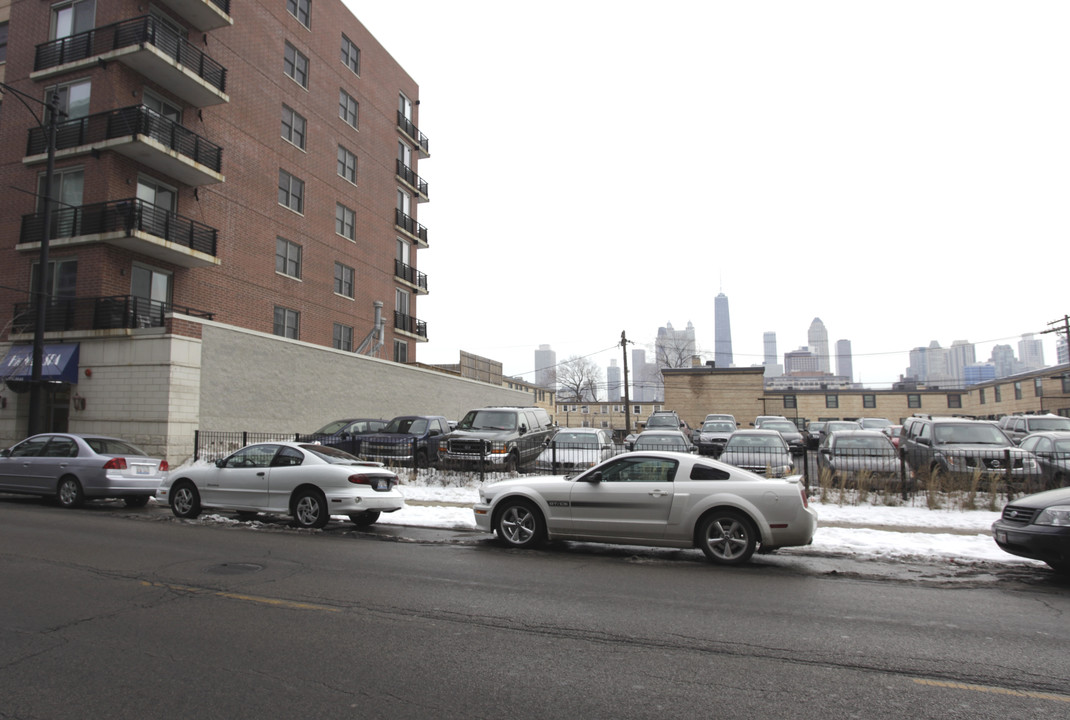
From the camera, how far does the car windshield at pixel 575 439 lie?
18.3 metres

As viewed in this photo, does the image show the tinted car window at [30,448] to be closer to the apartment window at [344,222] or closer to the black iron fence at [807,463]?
the black iron fence at [807,463]

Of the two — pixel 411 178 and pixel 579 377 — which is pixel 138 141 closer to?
pixel 411 178

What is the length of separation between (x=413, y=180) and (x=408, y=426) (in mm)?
23977

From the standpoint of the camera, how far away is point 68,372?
21062 millimetres

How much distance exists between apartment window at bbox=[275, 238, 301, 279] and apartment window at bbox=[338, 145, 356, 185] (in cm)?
573

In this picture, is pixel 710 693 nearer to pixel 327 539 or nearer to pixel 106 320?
pixel 327 539

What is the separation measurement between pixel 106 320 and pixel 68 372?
7.03ft

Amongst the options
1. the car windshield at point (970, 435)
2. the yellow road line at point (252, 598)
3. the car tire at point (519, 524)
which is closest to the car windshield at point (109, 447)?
the yellow road line at point (252, 598)

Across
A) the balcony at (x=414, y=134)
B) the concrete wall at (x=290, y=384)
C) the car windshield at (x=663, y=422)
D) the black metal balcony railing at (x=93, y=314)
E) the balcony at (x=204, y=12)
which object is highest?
the balcony at (x=414, y=134)

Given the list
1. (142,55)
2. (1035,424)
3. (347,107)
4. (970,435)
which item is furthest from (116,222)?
(1035,424)

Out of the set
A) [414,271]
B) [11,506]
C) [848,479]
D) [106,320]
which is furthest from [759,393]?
[11,506]

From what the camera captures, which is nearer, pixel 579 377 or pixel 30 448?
pixel 30 448

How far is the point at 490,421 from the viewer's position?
1906 centimetres

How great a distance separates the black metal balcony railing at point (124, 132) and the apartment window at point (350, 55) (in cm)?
1296
